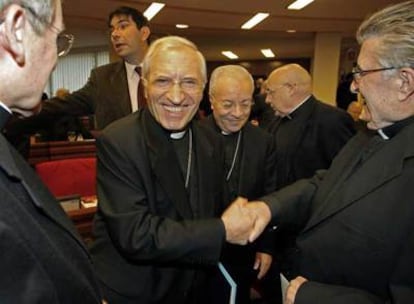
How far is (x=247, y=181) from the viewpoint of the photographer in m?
1.84

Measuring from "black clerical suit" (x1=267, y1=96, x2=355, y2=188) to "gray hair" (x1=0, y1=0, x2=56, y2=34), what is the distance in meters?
1.91

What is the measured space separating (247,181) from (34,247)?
131 cm

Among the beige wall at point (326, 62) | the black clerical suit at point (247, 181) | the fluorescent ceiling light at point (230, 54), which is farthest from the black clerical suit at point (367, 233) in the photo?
the fluorescent ceiling light at point (230, 54)

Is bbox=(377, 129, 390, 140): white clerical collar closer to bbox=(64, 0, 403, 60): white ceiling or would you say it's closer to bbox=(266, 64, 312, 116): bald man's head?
bbox=(266, 64, 312, 116): bald man's head

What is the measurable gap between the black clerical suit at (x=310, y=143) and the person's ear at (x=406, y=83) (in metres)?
1.38

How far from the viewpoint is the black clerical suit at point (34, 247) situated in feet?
1.94

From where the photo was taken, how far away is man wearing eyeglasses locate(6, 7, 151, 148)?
216 cm

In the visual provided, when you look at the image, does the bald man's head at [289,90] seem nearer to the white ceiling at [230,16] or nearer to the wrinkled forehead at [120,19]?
the wrinkled forehead at [120,19]

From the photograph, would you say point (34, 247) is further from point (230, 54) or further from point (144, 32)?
point (230, 54)

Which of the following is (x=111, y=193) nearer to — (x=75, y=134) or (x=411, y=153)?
(x=411, y=153)

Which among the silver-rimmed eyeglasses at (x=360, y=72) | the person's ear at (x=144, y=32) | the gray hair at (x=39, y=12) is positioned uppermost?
the person's ear at (x=144, y=32)

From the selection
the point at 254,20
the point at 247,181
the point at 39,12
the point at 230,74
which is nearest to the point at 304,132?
the point at 230,74

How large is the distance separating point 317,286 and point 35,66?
0.95 metres

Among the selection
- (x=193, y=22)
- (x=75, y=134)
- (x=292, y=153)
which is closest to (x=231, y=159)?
(x=292, y=153)
